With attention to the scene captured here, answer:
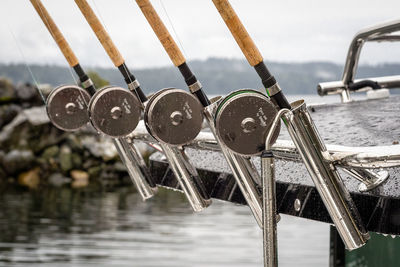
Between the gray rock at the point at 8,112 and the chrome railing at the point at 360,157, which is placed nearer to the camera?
the chrome railing at the point at 360,157

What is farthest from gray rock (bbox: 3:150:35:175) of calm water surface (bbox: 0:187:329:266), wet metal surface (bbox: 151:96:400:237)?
wet metal surface (bbox: 151:96:400:237)

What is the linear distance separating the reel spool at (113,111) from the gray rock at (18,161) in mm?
21245

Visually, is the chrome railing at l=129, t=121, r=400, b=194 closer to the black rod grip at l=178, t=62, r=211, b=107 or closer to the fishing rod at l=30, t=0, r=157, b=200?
the black rod grip at l=178, t=62, r=211, b=107

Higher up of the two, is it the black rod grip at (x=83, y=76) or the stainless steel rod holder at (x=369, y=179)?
the black rod grip at (x=83, y=76)

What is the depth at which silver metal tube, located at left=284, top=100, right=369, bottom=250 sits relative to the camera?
112cm

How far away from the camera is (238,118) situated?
1172 millimetres

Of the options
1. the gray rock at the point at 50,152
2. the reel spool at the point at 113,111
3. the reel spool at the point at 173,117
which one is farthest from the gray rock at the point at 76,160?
the reel spool at the point at 173,117

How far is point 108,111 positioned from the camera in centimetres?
158

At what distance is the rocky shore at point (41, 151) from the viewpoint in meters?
22.4

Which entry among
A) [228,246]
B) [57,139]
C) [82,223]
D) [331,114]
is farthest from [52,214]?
[331,114]

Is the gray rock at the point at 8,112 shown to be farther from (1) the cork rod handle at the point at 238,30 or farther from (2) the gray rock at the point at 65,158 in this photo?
(1) the cork rod handle at the point at 238,30

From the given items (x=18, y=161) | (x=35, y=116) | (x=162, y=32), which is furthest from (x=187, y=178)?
(x=18, y=161)

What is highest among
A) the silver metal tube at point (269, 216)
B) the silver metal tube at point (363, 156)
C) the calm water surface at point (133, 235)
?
the calm water surface at point (133, 235)

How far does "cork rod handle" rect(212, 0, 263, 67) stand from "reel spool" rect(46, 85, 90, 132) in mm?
723
